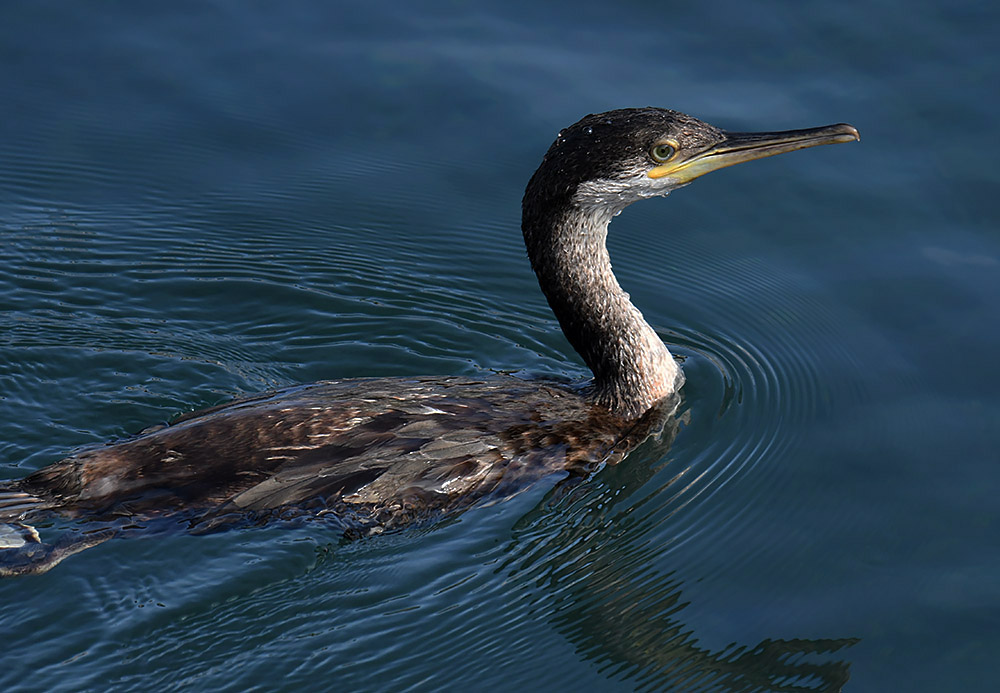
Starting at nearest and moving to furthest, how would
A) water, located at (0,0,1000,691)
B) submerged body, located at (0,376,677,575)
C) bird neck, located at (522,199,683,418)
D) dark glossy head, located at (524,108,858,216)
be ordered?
water, located at (0,0,1000,691), submerged body, located at (0,376,677,575), dark glossy head, located at (524,108,858,216), bird neck, located at (522,199,683,418)

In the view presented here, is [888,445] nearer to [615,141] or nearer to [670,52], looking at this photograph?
[615,141]

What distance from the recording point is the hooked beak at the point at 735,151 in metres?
7.36

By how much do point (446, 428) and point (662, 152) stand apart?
1.95 metres

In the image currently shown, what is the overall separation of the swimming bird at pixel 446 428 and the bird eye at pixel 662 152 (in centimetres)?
2

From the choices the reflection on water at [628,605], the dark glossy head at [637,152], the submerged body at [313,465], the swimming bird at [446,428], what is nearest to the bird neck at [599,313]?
the swimming bird at [446,428]

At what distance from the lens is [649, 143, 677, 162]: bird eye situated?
7.34 m

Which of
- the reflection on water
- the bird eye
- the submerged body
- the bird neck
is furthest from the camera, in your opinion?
the bird neck

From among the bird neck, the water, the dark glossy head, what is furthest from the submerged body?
the dark glossy head

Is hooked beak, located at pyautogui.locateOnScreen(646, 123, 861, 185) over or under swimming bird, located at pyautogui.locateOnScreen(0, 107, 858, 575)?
over

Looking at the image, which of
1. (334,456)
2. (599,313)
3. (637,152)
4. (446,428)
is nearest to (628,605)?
(446,428)

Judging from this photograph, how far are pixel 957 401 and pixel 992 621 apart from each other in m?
1.85

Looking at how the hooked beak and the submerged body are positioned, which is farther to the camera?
the hooked beak

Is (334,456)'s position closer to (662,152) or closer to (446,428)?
(446,428)

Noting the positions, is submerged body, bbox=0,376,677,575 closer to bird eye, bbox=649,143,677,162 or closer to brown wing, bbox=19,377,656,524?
brown wing, bbox=19,377,656,524
